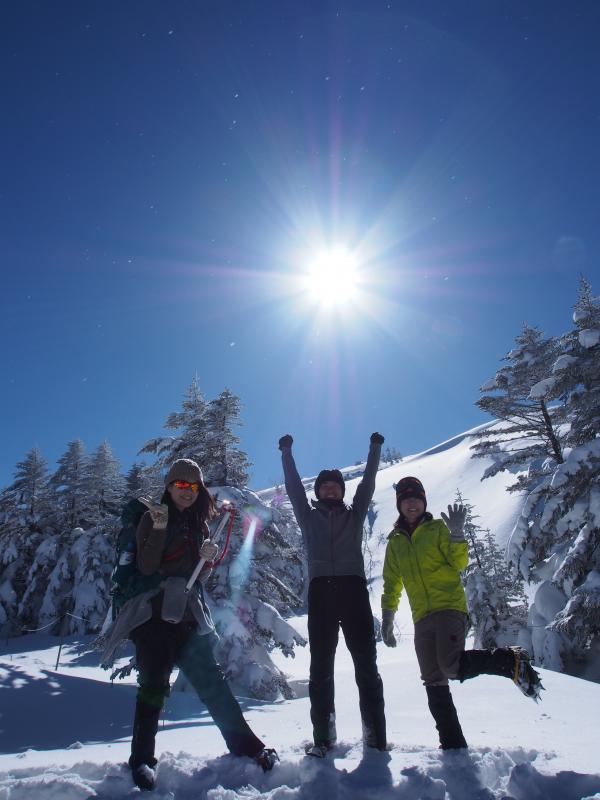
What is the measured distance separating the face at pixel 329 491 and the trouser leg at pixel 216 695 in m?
1.67

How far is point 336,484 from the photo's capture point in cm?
473

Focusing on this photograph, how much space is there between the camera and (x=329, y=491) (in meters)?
4.69

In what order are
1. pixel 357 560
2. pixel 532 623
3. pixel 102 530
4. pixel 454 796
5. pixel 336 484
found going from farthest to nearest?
pixel 102 530, pixel 532 623, pixel 336 484, pixel 357 560, pixel 454 796

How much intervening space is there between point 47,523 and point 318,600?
3255 cm

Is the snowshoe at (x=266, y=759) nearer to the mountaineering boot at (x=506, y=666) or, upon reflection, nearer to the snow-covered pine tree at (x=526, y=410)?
the mountaineering boot at (x=506, y=666)

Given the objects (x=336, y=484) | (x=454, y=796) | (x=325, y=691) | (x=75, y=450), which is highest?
(x=75, y=450)

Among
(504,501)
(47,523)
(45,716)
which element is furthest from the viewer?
(504,501)

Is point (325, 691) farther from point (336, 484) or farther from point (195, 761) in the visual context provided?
point (336, 484)

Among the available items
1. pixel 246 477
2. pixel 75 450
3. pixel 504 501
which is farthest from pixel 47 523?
pixel 504 501

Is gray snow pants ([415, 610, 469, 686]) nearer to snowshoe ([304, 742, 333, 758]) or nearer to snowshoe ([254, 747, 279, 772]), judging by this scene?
snowshoe ([304, 742, 333, 758])

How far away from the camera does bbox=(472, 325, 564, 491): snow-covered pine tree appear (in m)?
15.0

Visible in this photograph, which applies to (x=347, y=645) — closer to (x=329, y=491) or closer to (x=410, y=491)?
(x=329, y=491)

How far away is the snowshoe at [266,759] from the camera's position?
3258 millimetres

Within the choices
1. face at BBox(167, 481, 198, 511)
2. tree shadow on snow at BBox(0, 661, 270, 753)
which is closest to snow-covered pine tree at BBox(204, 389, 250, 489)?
tree shadow on snow at BBox(0, 661, 270, 753)
